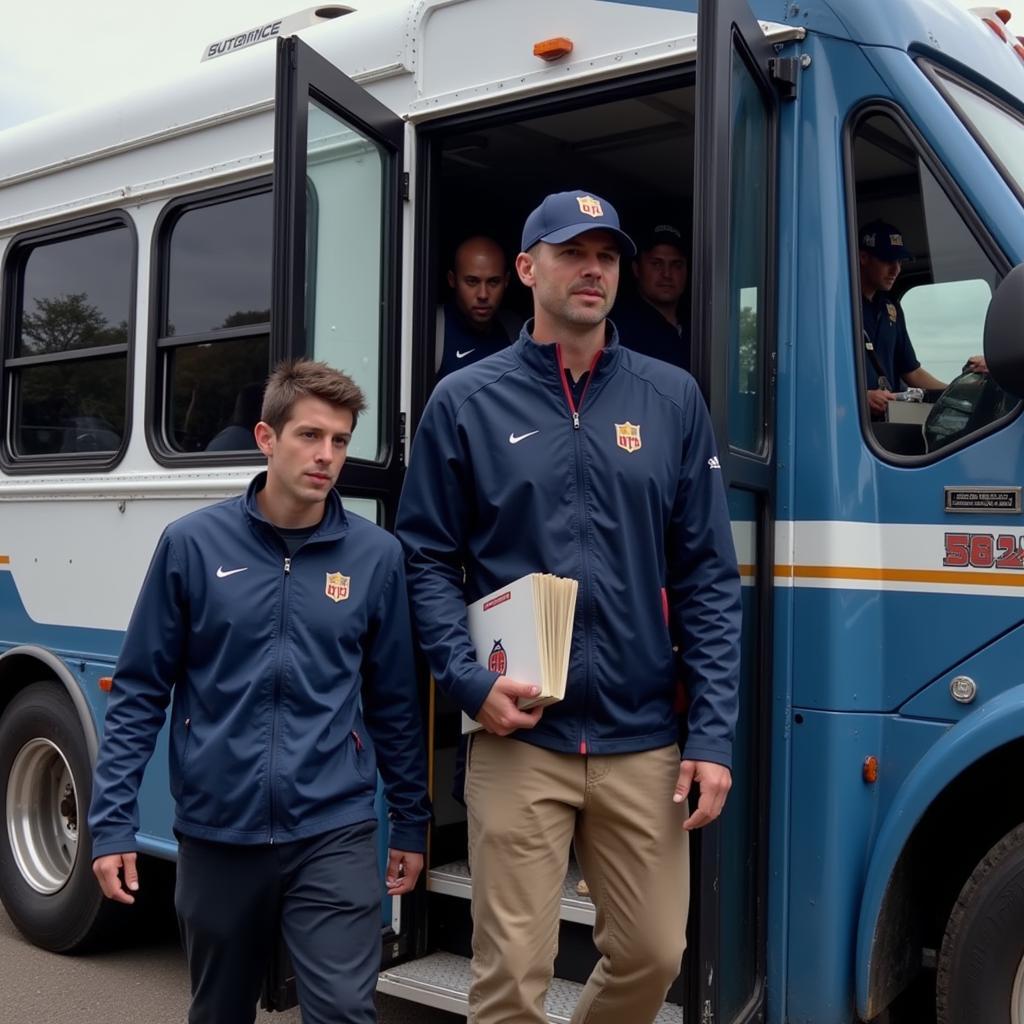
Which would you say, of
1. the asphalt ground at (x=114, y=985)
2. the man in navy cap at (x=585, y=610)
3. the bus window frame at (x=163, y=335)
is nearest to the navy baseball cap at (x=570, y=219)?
the man in navy cap at (x=585, y=610)

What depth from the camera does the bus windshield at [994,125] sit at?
3.23 metres

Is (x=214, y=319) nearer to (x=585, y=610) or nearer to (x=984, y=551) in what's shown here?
(x=585, y=610)

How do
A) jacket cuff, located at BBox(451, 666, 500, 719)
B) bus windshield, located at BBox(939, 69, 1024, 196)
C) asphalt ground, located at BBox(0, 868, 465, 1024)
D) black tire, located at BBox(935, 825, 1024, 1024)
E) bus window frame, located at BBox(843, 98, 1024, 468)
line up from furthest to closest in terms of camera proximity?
asphalt ground, located at BBox(0, 868, 465, 1024) < bus windshield, located at BBox(939, 69, 1024, 196) < bus window frame, located at BBox(843, 98, 1024, 468) < black tire, located at BBox(935, 825, 1024, 1024) < jacket cuff, located at BBox(451, 666, 500, 719)

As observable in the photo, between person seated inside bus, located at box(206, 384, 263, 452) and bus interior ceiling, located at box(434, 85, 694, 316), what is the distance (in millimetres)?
751

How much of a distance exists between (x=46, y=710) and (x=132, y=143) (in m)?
2.10

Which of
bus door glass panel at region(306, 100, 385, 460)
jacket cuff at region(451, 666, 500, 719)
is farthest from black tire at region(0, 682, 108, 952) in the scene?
jacket cuff at region(451, 666, 500, 719)

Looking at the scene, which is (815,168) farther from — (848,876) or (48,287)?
(48,287)

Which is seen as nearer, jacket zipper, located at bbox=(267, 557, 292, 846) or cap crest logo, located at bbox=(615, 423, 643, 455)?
jacket zipper, located at bbox=(267, 557, 292, 846)

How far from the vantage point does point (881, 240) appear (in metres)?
3.38

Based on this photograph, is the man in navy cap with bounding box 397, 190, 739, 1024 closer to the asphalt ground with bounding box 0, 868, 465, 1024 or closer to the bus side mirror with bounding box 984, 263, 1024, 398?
the bus side mirror with bounding box 984, 263, 1024, 398

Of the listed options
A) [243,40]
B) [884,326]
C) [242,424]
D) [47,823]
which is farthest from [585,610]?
[47,823]

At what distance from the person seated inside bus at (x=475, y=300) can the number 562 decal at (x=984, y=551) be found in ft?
5.75

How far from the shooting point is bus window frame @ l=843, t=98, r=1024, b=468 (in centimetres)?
309

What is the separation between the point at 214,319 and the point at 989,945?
3053mm
